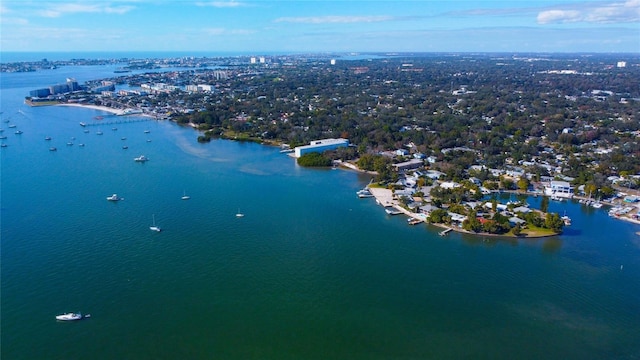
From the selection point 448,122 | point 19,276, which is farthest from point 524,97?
point 19,276

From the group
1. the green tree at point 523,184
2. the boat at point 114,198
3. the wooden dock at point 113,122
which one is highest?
the wooden dock at point 113,122

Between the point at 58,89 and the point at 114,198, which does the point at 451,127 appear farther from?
the point at 58,89

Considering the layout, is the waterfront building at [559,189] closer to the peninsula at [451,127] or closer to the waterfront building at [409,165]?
the peninsula at [451,127]

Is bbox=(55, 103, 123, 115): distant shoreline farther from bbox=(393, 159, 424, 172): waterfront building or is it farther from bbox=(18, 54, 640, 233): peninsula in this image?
bbox=(393, 159, 424, 172): waterfront building

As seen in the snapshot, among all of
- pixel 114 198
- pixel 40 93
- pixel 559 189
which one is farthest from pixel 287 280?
pixel 40 93

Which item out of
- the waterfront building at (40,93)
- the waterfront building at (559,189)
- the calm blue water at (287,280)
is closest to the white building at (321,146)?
the calm blue water at (287,280)
